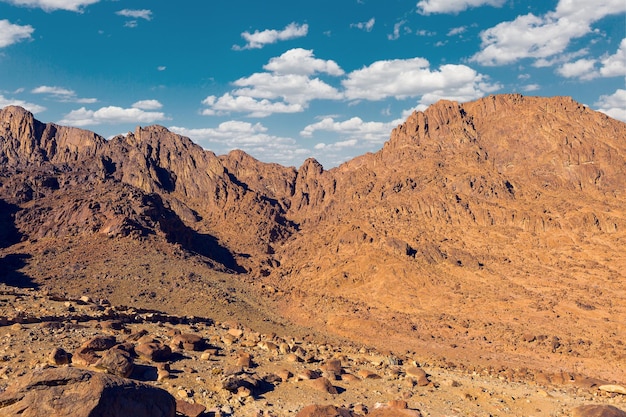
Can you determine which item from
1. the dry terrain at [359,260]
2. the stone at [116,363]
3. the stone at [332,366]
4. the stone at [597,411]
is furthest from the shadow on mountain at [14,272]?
the stone at [597,411]

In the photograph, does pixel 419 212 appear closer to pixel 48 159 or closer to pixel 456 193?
pixel 456 193

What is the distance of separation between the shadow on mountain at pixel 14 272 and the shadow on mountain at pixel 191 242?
2074cm

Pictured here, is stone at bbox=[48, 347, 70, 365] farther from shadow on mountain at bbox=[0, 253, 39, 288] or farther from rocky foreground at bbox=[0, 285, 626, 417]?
shadow on mountain at bbox=[0, 253, 39, 288]

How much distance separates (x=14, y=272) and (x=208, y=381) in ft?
166

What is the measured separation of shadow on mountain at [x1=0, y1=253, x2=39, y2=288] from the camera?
171ft

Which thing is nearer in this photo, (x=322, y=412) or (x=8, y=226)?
(x=322, y=412)

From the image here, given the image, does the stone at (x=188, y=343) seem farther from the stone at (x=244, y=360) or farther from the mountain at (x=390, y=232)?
the mountain at (x=390, y=232)

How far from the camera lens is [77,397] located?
10.8 metres

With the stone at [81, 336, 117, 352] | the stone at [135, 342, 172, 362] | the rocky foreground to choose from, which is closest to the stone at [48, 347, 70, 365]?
the rocky foreground

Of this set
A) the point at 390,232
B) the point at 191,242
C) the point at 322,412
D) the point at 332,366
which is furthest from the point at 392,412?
the point at 191,242

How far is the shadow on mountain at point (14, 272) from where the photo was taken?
5216 cm

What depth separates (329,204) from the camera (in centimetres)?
10825

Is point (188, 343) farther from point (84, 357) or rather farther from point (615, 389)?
point (615, 389)

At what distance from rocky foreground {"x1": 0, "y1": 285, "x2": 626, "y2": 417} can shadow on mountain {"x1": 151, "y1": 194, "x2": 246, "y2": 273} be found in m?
49.3
